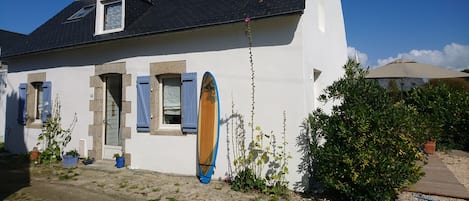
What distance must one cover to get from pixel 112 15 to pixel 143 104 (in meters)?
2.76

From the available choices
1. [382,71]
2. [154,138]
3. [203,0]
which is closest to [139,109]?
[154,138]

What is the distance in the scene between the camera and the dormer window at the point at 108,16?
274 inches

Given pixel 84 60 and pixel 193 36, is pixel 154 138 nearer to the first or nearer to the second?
pixel 193 36

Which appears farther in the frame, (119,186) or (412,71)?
(412,71)

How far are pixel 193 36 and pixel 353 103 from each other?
3403 millimetres

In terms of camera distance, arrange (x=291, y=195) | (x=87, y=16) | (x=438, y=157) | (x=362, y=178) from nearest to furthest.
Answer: (x=362, y=178) < (x=291, y=195) < (x=438, y=157) < (x=87, y=16)

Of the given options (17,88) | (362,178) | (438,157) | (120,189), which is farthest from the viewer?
(17,88)

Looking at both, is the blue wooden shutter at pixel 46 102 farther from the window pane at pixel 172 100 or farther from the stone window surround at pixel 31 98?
the window pane at pixel 172 100

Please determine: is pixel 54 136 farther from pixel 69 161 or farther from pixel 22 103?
pixel 22 103

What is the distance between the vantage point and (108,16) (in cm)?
718

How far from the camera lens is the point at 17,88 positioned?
8.72m

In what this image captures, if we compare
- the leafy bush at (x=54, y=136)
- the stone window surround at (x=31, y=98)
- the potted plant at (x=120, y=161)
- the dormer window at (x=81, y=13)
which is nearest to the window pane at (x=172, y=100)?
the potted plant at (x=120, y=161)

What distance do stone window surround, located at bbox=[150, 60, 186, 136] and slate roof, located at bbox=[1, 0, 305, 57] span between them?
28.6 inches

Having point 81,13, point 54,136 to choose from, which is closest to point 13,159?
point 54,136
